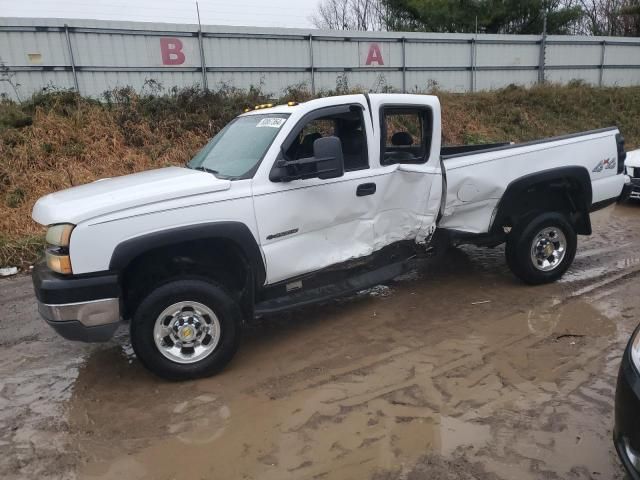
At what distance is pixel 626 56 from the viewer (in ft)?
70.1

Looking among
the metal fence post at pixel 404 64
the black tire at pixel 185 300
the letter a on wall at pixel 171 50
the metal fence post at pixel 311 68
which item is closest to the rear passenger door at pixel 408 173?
the black tire at pixel 185 300

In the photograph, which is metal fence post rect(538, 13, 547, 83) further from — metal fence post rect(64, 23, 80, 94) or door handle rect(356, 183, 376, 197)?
door handle rect(356, 183, 376, 197)

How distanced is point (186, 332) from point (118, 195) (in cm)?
108

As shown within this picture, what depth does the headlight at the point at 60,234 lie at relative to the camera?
10.9 feet

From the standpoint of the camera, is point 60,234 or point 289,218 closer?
point 60,234

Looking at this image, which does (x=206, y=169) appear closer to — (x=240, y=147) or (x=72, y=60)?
(x=240, y=147)

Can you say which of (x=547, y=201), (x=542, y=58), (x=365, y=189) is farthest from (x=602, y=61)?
(x=365, y=189)

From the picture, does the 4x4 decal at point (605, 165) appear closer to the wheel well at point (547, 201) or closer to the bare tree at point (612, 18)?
the wheel well at point (547, 201)

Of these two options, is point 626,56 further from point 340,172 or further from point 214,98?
point 340,172

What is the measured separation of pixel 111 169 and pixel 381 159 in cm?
699

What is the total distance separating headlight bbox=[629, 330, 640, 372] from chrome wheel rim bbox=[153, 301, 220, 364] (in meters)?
2.61

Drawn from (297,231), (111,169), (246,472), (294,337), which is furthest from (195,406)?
(111,169)

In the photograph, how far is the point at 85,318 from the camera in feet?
11.2

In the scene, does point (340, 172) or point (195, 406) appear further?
point (340, 172)
